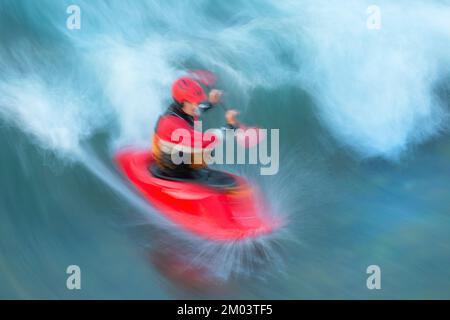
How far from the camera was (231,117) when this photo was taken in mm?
2014

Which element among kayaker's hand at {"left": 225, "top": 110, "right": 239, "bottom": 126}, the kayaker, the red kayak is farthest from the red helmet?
the red kayak

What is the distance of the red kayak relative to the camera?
77.7 inches

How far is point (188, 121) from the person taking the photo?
6.51ft

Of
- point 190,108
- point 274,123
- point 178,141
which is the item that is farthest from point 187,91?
point 274,123

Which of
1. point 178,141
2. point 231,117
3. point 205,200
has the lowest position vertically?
point 205,200

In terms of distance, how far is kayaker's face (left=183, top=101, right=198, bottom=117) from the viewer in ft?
6.52

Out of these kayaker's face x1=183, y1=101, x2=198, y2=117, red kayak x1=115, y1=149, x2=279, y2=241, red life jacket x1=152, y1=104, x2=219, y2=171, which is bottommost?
red kayak x1=115, y1=149, x2=279, y2=241

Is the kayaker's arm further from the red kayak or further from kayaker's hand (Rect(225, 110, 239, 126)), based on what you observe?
the red kayak

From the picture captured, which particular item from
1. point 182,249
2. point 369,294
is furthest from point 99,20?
point 369,294

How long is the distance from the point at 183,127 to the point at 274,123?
370mm

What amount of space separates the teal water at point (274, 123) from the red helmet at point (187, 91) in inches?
1.9

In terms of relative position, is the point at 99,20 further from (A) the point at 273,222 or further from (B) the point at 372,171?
(B) the point at 372,171

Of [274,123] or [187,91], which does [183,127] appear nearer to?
[187,91]

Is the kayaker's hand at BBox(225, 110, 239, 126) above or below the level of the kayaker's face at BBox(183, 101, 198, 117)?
below
